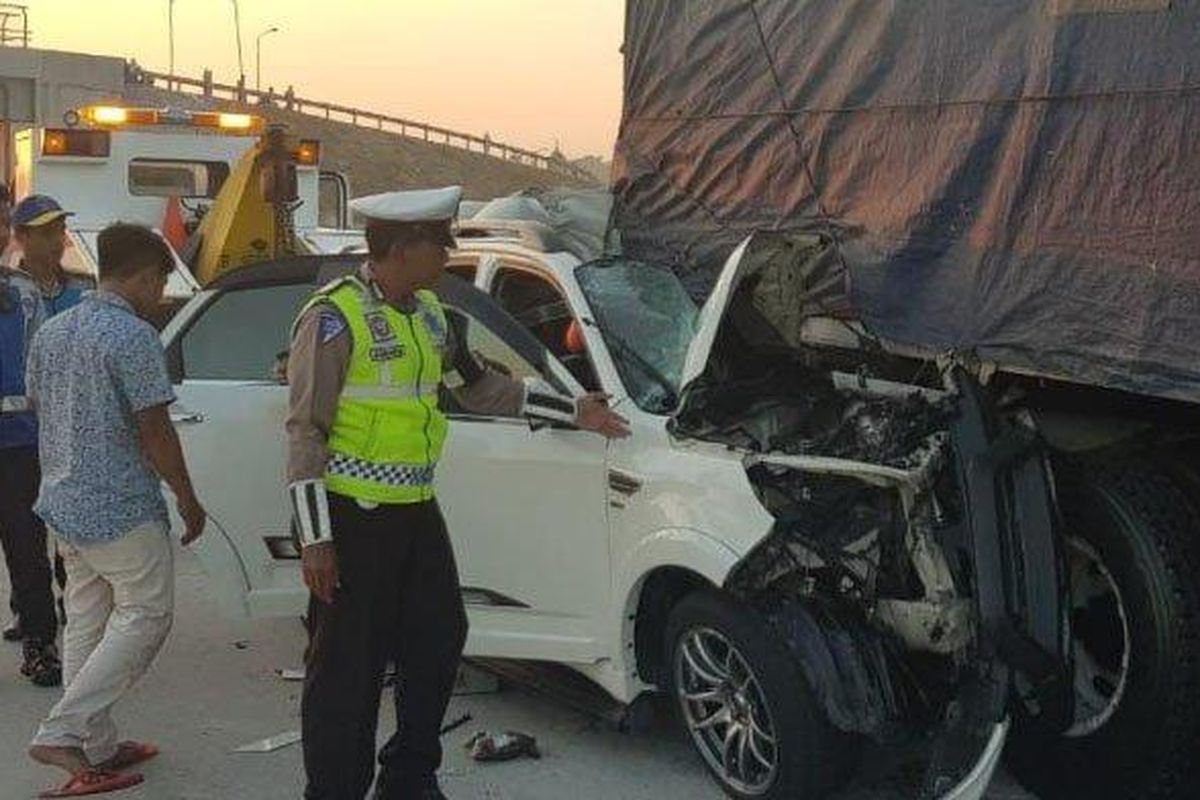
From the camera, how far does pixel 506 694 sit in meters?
5.23

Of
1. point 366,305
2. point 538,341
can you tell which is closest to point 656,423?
point 538,341

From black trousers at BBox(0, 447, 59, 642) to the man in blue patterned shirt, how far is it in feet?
3.80

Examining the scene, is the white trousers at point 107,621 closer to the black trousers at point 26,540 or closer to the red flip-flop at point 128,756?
the red flip-flop at point 128,756

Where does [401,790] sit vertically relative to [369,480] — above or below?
below

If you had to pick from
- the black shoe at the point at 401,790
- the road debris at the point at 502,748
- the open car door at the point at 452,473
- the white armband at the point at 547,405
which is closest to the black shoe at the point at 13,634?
the open car door at the point at 452,473

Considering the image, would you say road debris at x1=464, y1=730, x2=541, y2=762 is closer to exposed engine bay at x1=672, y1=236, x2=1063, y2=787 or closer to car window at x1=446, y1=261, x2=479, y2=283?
exposed engine bay at x1=672, y1=236, x2=1063, y2=787

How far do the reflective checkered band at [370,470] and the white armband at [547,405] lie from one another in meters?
0.65

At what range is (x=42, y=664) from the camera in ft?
17.5

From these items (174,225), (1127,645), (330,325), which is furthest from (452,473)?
(174,225)

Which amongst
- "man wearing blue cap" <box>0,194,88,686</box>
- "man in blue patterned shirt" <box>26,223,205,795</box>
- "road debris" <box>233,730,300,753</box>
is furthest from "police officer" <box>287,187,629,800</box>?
"man wearing blue cap" <box>0,194,88,686</box>

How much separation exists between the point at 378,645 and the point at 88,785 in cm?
121

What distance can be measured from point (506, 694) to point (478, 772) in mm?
723

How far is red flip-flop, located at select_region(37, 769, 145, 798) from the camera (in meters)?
4.26

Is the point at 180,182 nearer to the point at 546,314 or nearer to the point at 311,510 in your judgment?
the point at 546,314
